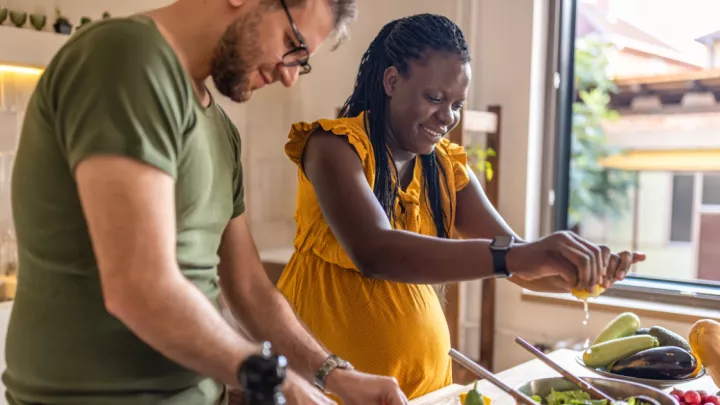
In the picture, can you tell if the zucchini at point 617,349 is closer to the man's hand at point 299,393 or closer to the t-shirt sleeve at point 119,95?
the man's hand at point 299,393

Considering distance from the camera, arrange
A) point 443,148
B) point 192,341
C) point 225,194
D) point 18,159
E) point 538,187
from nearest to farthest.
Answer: point 192,341
point 18,159
point 225,194
point 443,148
point 538,187

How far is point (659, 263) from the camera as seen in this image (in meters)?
2.66

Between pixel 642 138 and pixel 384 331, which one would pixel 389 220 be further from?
pixel 642 138

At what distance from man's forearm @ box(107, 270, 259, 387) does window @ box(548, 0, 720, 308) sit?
2154mm

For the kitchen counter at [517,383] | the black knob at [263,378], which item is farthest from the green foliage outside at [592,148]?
the black knob at [263,378]

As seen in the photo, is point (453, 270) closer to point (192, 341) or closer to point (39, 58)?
point (192, 341)

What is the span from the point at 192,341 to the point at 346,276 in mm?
700

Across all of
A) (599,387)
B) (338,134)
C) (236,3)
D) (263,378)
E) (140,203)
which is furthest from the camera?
(338,134)

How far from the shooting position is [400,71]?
1445mm

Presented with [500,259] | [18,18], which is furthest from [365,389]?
[18,18]

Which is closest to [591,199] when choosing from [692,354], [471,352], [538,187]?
[538,187]

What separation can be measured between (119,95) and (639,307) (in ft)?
6.94

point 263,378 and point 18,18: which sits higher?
point 18,18

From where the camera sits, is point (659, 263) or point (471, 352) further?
point (471, 352)
